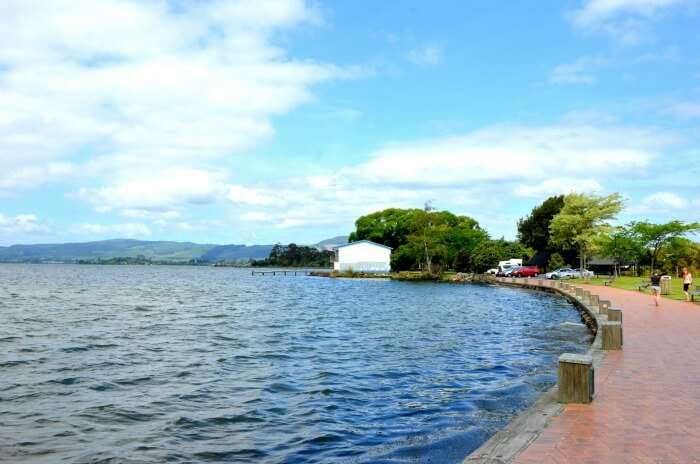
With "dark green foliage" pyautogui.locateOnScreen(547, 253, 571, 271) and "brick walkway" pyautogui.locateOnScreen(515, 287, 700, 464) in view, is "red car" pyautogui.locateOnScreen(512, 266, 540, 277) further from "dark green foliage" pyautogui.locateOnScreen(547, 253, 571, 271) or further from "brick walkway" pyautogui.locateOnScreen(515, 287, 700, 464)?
"brick walkway" pyautogui.locateOnScreen(515, 287, 700, 464)

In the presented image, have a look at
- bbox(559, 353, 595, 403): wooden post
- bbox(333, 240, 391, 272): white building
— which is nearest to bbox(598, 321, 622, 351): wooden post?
bbox(559, 353, 595, 403): wooden post

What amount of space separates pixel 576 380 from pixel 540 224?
8949 cm

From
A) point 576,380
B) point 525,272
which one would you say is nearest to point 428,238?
point 525,272

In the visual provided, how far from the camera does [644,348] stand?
583 inches

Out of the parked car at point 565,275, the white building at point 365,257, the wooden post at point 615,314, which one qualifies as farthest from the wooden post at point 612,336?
the white building at point 365,257

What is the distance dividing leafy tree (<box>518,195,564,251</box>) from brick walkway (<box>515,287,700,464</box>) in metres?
79.2

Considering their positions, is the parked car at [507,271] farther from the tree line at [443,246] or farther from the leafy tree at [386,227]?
the leafy tree at [386,227]

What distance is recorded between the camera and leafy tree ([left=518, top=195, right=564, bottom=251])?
91.1m

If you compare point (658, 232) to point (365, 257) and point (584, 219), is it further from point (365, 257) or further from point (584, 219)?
point (365, 257)

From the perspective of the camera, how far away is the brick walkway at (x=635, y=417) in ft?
22.0

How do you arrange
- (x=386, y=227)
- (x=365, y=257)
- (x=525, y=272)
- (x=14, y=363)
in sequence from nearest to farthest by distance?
(x=14, y=363) < (x=525, y=272) < (x=365, y=257) < (x=386, y=227)

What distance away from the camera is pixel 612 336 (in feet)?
47.4

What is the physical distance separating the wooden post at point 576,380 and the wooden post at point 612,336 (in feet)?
18.7

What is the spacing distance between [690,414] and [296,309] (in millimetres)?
30627
